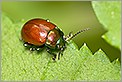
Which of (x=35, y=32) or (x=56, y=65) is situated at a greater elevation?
(x=35, y=32)

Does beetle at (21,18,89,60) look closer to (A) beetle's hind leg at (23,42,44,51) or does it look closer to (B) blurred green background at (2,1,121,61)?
(A) beetle's hind leg at (23,42,44,51)

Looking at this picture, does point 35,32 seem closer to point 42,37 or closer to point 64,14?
point 42,37

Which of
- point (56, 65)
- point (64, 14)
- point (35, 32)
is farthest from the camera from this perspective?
point (64, 14)

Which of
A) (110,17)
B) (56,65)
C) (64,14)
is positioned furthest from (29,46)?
(64,14)

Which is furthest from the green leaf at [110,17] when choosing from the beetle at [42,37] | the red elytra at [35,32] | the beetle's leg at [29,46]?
the beetle's leg at [29,46]

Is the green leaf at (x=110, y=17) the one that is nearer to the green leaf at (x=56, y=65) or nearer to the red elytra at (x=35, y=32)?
the green leaf at (x=56, y=65)

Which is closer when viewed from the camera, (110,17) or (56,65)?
(56,65)

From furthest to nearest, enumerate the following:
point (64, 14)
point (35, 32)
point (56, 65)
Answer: point (64, 14)
point (35, 32)
point (56, 65)
